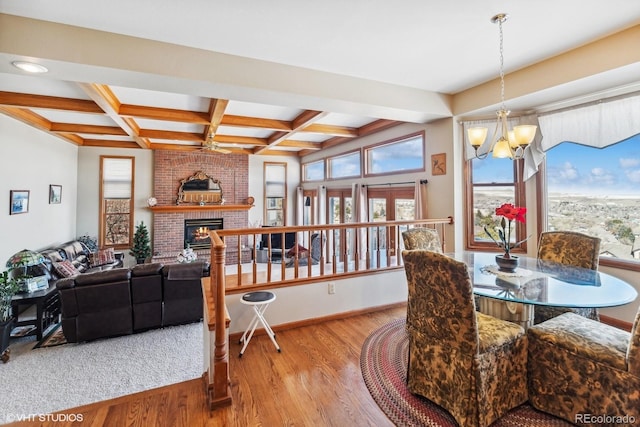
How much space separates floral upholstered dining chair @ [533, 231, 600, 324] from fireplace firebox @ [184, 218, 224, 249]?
7312 millimetres

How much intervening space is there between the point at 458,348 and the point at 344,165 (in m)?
5.68

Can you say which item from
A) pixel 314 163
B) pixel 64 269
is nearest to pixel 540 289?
pixel 64 269

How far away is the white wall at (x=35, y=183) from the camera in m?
4.26

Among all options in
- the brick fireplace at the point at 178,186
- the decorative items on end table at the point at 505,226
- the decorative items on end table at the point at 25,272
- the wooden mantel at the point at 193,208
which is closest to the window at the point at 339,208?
the wooden mantel at the point at 193,208

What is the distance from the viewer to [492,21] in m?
2.37

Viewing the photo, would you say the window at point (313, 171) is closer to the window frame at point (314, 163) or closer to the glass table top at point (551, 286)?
the window frame at point (314, 163)

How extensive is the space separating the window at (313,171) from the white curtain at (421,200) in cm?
380

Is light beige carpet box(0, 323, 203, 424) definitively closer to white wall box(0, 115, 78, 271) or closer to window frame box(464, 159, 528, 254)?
white wall box(0, 115, 78, 271)

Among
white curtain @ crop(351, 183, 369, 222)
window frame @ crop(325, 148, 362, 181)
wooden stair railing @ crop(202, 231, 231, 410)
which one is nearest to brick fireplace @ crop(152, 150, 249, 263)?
window frame @ crop(325, 148, 362, 181)

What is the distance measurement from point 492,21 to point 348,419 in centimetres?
323

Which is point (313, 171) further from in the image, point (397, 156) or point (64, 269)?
point (64, 269)

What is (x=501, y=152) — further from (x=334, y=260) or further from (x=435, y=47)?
(x=334, y=260)

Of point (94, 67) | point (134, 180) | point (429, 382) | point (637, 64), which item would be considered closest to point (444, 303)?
point (429, 382)

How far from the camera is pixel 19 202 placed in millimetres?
4543
